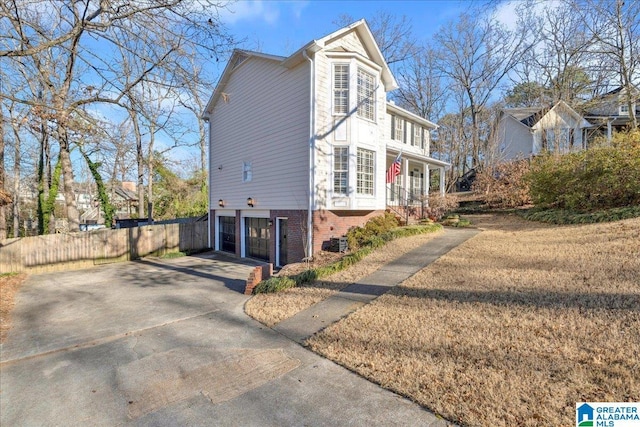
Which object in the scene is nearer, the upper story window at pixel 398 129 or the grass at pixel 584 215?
the grass at pixel 584 215

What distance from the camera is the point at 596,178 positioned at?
473 inches

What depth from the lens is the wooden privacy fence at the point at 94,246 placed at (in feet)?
39.5

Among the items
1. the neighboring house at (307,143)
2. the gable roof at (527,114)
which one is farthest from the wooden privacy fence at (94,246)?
the gable roof at (527,114)

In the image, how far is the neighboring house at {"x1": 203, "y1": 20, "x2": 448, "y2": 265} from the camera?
1160 cm

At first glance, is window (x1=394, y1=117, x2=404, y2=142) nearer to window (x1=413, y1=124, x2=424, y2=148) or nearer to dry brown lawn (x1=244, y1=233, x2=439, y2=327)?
window (x1=413, y1=124, x2=424, y2=148)

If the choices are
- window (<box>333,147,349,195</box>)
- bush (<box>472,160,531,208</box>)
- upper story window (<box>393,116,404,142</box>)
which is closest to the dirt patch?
window (<box>333,147,349,195</box>)

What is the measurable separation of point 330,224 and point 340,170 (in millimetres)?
2132

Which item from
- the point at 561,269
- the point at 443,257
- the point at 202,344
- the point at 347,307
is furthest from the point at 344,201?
the point at 202,344

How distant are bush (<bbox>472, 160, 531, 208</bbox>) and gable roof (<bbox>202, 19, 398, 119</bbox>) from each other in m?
10.4

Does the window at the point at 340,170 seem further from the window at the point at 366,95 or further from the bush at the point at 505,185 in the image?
the bush at the point at 505,185

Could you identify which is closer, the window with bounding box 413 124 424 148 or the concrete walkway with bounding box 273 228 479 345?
the concrete walkway with bounding box 273 228 479 345

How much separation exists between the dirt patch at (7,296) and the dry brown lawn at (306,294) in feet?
15.9

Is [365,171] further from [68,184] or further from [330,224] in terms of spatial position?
[68,184]

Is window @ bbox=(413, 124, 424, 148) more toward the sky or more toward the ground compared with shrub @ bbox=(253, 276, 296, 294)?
more toward the sky
